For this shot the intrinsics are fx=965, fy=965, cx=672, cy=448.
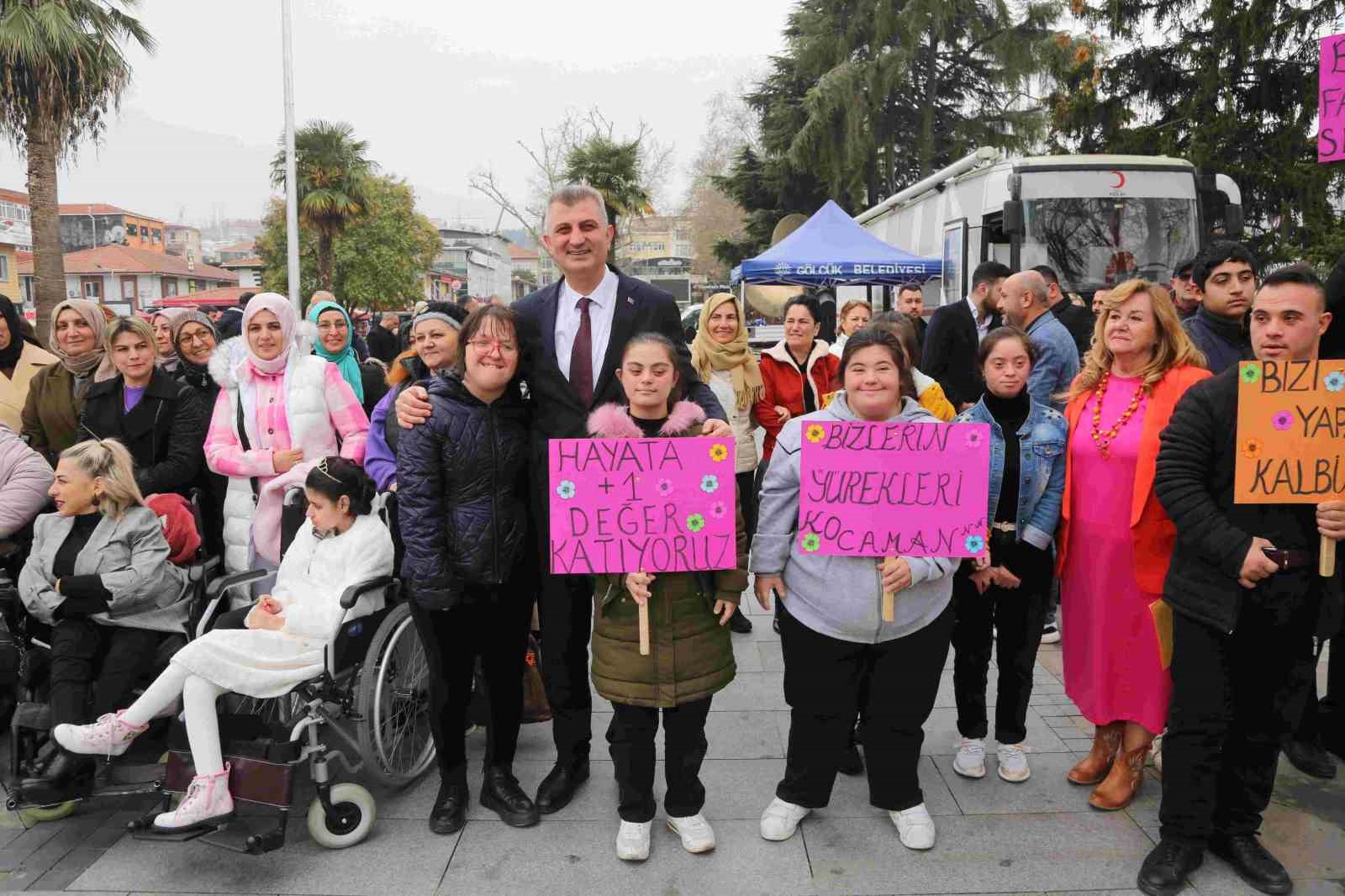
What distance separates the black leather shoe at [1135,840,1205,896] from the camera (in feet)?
10.1

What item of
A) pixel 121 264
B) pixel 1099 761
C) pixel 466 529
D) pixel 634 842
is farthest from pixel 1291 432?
pixel 121 264

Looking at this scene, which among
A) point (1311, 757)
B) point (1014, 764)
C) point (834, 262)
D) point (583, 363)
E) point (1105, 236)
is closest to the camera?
point (583, 363)

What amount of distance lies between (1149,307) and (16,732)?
448 cm

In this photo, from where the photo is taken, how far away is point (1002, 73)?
26297 millimetres

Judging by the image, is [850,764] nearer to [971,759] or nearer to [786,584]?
[971,759]

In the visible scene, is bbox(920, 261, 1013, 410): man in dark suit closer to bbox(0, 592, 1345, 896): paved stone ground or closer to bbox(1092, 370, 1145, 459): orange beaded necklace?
bbox(1092, 370, 1145, 459): orange beaded necklace

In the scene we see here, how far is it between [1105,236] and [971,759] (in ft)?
28.4

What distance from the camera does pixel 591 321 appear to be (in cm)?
363

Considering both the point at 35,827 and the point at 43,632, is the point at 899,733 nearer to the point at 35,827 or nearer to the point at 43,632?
the point at 35,827

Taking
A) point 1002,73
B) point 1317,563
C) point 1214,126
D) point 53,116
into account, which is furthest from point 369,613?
point 1002,73

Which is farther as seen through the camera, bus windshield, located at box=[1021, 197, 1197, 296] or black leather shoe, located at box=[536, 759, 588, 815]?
bus windshield, located at box=[1021, 197, 1197, 296]

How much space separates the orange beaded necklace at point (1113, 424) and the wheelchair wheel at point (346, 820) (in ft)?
9.75

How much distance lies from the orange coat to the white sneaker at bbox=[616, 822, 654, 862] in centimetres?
199

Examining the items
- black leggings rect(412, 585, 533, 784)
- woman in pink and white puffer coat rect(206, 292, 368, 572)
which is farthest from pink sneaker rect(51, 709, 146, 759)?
black leggings rect(412, 585, 533, 784)
